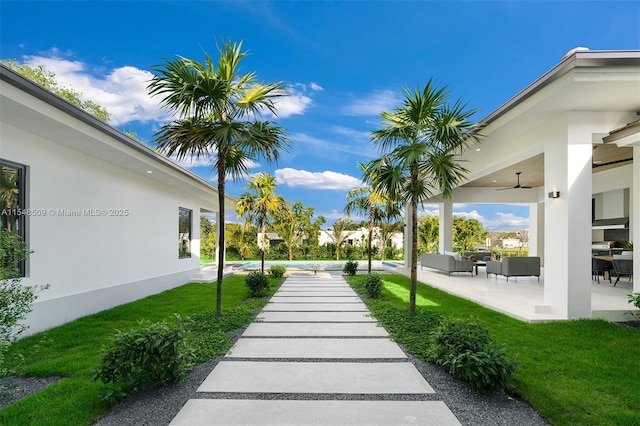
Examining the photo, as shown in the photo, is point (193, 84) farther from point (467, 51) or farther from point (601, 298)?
point (467, 51)

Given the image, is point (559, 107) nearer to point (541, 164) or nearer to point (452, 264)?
point (541, 164)

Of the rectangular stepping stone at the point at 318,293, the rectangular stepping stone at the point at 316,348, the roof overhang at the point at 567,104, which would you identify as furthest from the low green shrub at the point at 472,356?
the rectangular stepping stone at the point at 318,293

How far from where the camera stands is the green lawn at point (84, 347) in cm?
279

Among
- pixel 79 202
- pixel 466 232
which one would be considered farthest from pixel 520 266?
pixel 466 232

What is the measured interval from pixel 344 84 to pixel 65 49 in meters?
13.6

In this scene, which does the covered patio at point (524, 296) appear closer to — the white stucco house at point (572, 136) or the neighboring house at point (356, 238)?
the white stucco house at point (572, 136)

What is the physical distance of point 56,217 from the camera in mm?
6102

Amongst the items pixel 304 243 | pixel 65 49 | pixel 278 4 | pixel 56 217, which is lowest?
pixel 304 243

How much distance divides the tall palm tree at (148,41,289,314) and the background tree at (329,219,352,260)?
19.0 m

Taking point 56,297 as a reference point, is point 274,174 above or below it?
above

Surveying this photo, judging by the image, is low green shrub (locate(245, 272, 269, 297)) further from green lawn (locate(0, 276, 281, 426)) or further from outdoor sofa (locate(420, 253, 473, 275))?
outdoor sofa (locate(420, 253, 473, 275))

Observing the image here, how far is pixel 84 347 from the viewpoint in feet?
14.9

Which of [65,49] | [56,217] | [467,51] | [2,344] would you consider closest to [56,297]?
[56,217]

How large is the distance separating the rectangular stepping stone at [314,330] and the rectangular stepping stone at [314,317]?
0.28 metres
